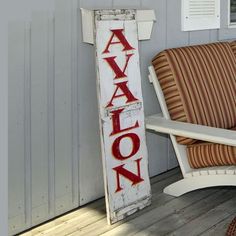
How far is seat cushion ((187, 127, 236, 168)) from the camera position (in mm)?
2400

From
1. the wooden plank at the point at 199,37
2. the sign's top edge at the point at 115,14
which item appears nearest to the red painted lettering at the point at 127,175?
the sign's top edge at the point at 115,14

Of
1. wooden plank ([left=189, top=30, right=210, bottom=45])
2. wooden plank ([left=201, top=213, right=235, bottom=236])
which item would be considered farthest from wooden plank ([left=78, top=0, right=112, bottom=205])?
wooden plank ([left=189, top=30, right=210, bottom=45])

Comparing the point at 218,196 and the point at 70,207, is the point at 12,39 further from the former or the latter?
the point at 218,196

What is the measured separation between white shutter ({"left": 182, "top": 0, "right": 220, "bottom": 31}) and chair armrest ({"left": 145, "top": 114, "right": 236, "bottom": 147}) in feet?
2.94

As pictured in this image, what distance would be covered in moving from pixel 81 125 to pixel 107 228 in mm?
575

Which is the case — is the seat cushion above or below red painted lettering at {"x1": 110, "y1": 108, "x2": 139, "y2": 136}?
below

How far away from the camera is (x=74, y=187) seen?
8.22ft

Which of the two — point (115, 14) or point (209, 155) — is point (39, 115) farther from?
point (209, 155)

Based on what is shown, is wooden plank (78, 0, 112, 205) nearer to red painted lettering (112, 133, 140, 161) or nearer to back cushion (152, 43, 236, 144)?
red painted lettering (112, 133, 140, 161)

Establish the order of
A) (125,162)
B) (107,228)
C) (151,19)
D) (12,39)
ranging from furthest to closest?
1. (151,19)
2. (125,162)
3. (107,228)
4. (12,39)

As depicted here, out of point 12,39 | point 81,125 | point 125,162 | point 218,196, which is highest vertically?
point 12,39

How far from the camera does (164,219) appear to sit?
2.39 m


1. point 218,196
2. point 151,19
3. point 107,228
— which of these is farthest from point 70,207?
point 151,19

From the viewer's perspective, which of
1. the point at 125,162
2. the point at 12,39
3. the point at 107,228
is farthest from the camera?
the point at 125,162
